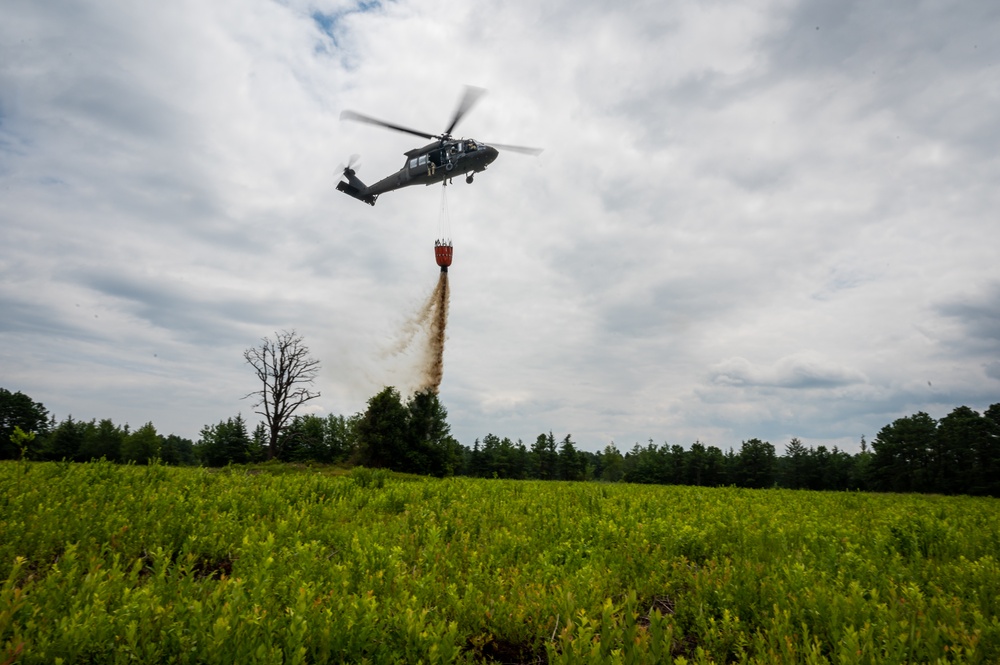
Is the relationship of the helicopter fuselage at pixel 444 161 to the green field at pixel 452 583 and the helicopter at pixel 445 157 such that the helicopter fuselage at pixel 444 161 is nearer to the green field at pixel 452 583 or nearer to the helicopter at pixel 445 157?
the helicopter at pixel 445 157

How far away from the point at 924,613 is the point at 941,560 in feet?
10.2

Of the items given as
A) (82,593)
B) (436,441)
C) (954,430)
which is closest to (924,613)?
(82,593)

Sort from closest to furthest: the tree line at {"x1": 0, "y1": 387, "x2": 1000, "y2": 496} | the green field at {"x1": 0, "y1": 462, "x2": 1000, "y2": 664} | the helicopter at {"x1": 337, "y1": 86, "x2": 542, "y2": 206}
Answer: the green field at {"x1": 0, "y1": 462, "x2": 1000, "y2": 664} → the helicopter at {"x1": 337, "y1": 86, "x2": 542, "y2": 206} → the tree line at {"x1": 0, "y1": 387, "x2": 1000, "y2": 496}

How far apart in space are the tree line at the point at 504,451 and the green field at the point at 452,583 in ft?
143

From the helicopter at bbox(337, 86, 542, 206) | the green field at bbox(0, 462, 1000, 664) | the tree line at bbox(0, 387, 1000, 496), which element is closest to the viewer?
the green field at bbox(0, 462, 1000, 664)

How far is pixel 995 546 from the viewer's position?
758 cm

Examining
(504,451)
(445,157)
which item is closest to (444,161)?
(445,157)

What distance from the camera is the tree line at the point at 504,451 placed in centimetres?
5138

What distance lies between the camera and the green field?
11.2 ft

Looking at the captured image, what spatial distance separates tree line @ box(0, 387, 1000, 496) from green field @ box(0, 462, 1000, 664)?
43.5 metres

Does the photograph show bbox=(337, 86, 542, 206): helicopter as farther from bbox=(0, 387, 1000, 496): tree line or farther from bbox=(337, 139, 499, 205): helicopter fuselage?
bbox=(0, 387, 1000, 496): tree line

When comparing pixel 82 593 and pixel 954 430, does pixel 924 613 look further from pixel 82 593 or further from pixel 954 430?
pixel 954 430

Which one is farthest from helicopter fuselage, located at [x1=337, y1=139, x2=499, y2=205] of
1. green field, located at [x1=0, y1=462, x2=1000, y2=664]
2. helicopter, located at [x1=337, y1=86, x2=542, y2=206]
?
green field, located at [x1=0, y1=462, x2=1000, y2=664]

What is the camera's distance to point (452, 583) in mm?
4758
